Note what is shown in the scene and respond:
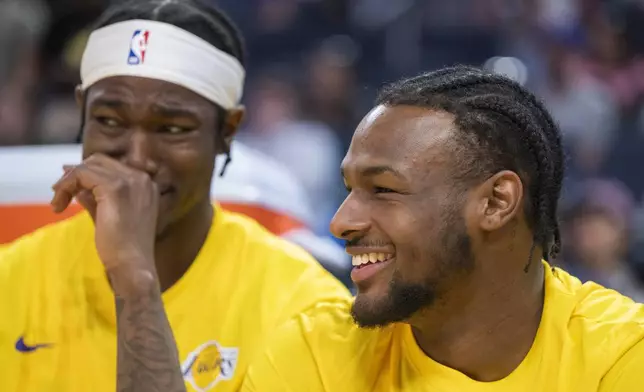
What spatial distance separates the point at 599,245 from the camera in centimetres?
443

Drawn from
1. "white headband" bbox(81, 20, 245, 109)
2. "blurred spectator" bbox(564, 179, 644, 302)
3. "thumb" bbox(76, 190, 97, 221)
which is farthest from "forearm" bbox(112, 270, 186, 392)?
"blurred spectator" bbox(564, 179, 644, 302)

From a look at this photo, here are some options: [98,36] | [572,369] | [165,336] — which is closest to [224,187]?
[98,36]

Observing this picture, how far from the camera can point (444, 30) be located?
21.0 ft

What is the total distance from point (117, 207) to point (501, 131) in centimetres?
84

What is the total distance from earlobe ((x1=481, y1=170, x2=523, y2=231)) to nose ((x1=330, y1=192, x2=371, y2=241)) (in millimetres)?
221

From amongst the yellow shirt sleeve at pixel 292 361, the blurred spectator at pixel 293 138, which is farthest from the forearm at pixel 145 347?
the blurred spectator at pixel 293 138

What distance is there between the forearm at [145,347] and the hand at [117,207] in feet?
0.18

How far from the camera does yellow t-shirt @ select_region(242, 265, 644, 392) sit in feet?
6.52

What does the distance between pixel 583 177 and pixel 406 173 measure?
3716 millimetres

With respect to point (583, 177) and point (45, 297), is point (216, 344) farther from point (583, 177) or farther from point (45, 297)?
point (583, 177)

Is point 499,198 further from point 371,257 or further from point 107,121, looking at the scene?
point 107,121

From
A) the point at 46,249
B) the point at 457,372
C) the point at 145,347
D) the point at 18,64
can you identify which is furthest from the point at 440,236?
the point at 18,64

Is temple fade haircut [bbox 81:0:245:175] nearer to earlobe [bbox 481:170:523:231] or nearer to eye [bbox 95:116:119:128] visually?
eye [bbox 95:116:119:128]

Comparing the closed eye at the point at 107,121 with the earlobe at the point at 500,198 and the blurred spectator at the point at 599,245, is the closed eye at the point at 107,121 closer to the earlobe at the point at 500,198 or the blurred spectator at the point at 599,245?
the earlobe at the point at 500,198
